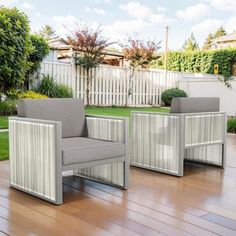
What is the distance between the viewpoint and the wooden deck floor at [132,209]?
2.29 metres

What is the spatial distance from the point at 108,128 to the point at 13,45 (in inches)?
164

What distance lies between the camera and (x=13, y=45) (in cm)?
677

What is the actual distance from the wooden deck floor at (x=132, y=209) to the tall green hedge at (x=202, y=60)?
33.9 feet

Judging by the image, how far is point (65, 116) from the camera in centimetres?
347

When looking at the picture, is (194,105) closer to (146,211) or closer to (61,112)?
(61,112)

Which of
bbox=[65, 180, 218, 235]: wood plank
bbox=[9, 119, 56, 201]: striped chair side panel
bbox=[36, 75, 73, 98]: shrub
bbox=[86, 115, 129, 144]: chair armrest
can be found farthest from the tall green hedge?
bbox=[9, 119, 56, 201]: striped chair side panel

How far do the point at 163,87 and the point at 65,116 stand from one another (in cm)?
951

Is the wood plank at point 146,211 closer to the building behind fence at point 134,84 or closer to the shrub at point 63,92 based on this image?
the shrub at point 63,92

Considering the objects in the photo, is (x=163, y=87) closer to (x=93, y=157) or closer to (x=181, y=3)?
(x=93, y=157)

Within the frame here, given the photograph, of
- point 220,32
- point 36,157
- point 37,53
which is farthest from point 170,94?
point 220,32

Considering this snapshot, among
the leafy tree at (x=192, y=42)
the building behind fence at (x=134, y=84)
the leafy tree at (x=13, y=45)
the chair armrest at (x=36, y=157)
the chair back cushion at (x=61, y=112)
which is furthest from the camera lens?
the leafy tree at (x=192, y=42)

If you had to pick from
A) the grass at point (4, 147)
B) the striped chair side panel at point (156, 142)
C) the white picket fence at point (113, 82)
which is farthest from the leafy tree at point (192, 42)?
the striped chair side panel at point (156, 142)

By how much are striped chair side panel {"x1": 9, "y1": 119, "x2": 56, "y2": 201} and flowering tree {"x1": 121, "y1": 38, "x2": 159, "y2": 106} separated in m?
9.28

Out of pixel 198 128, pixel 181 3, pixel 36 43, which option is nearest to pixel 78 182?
pixel 198 128
